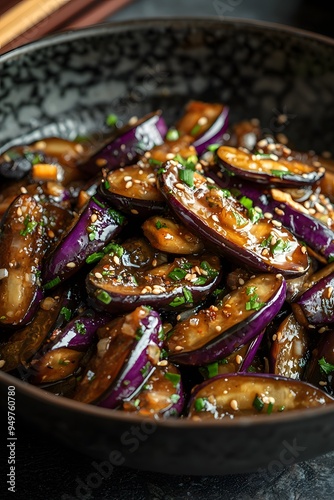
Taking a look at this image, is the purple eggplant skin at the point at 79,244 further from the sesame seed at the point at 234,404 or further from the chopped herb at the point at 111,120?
the chopped herb at the point at 111,120

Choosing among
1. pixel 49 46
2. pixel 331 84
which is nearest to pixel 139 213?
pixel 49 46

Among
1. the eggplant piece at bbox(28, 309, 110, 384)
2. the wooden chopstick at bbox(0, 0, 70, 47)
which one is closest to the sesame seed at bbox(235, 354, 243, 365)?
the eggplant piece at bbox(28, 309, 110, 384)

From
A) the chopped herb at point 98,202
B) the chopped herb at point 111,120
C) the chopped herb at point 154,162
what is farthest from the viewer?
the chopped herb at point 111,120

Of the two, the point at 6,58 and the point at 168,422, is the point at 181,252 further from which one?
the point at 6,58

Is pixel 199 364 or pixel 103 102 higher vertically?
pixel 103 102

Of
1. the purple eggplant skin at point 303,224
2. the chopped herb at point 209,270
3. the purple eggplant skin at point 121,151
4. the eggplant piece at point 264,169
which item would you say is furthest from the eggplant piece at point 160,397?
the purple eggplant skin at point 121,151

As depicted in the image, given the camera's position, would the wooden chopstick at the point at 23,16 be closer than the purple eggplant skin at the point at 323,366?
No

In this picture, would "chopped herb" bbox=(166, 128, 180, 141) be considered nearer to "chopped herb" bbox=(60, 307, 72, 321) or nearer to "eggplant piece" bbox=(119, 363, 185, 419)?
"chopped herb" bbox=(60, 307, 72, 321)
